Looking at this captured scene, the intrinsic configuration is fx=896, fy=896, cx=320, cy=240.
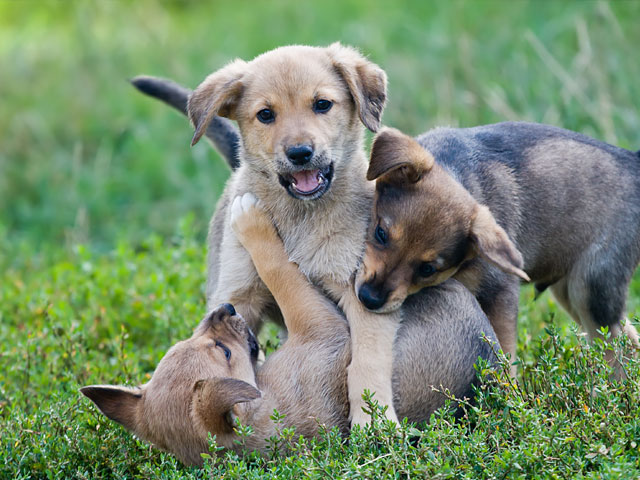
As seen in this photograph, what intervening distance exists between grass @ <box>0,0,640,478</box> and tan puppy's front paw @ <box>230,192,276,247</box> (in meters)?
1.02

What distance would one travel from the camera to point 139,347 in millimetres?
6148

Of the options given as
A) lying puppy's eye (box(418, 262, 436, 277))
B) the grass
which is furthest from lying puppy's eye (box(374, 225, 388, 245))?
the grass

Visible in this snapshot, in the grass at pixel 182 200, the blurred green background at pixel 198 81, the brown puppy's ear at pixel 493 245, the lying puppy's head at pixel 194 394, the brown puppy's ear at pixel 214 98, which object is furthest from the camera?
the blurred green background at pixel 198 81

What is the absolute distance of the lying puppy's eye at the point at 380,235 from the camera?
186 inches

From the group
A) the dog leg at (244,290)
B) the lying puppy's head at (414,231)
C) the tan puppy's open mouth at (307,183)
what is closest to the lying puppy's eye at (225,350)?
the dog leg at (244,290)

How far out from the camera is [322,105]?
191 inches

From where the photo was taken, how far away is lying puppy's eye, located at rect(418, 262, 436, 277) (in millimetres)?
4633

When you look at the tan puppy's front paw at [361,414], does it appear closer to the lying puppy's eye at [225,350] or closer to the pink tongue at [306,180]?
the lying puppy's eye at [225,350]

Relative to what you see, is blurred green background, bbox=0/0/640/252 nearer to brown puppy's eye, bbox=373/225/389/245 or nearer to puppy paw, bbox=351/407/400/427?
brown puppy's eye, bbox=373/225/389/245

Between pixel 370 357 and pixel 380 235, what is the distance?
680mm

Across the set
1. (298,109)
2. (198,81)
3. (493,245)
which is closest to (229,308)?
(298,109)

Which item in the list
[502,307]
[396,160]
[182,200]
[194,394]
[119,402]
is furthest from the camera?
[182,200]

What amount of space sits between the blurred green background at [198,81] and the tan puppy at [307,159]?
3316mm

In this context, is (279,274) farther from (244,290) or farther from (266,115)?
(266,115)
